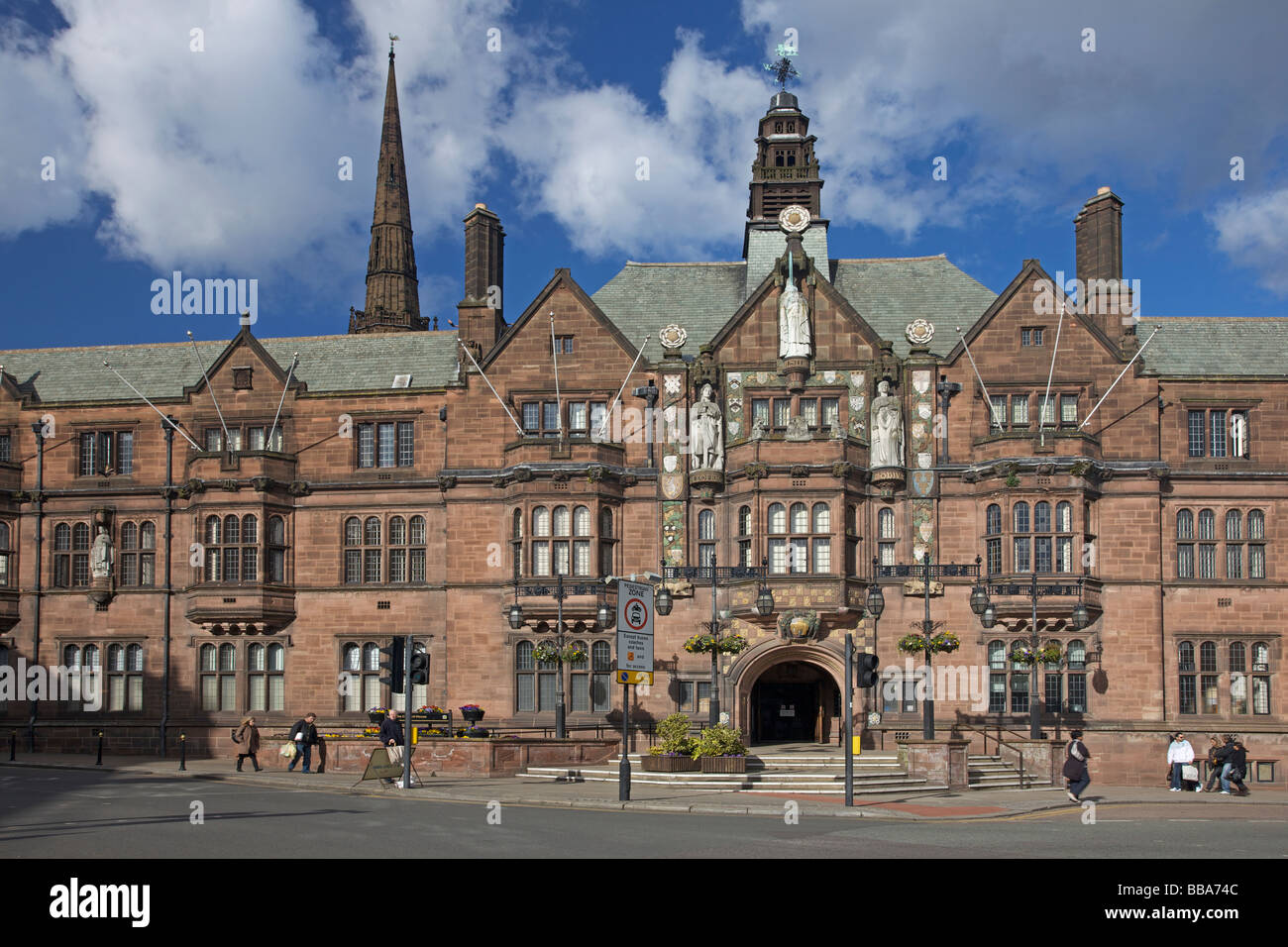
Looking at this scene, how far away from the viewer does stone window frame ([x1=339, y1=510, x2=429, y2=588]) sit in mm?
49000

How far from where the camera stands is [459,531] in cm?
4812

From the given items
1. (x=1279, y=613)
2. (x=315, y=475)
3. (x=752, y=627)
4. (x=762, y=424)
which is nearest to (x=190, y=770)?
(x=315, y=475)

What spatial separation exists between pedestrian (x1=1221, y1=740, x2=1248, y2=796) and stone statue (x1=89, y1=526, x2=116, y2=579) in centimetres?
3650

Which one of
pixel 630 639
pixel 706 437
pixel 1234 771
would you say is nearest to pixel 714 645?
pixel 706 437

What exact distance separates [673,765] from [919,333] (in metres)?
17.8

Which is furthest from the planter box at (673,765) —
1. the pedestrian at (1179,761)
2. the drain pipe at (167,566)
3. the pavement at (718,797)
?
the drain pipe at (167,566)

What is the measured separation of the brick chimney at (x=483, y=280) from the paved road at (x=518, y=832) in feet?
70.8

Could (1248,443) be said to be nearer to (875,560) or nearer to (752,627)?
(875,560)

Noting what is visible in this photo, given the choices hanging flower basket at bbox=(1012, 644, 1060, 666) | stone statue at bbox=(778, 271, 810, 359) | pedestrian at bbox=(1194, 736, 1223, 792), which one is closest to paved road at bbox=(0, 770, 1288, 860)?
pedestrian at bbox=(1194, 736, 1223, 792)

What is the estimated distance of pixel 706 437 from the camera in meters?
46.6

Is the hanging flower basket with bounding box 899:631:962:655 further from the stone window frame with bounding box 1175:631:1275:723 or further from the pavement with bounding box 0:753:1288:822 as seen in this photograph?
the stone window frame with bounding box 1175:631:1275:723

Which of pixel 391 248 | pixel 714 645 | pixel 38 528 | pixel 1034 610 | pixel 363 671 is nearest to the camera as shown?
pixel 1034 610

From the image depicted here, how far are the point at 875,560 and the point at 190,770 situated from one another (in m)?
21.7

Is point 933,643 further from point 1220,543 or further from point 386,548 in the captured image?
point 386,548
